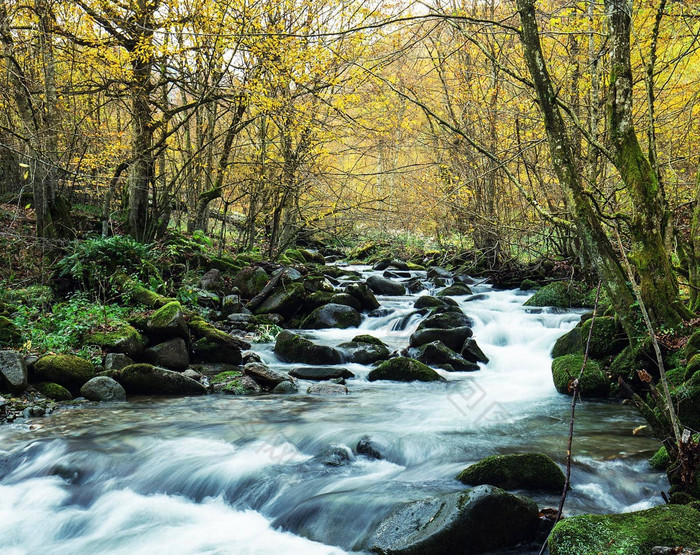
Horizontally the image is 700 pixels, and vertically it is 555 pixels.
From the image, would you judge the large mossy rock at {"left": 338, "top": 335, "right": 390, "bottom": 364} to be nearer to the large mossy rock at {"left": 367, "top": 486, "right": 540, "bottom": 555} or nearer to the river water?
the river water

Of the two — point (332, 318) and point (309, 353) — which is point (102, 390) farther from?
point (332, 318)

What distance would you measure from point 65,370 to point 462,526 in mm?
5775

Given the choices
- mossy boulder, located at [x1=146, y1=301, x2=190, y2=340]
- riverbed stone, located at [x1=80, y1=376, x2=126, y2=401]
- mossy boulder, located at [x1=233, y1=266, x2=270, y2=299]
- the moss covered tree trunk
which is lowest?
riverbed stone, located at [x1=80, y1=376, x2=126, y2=401]

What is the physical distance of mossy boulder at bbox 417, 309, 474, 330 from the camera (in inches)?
438

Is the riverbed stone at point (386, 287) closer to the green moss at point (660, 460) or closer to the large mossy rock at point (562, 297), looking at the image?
the large mossy rock at point (562, 297)

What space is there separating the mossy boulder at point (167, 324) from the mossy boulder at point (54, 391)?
→ 184 centimetres

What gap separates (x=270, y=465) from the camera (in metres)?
5.43

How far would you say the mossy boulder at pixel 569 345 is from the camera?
856cm

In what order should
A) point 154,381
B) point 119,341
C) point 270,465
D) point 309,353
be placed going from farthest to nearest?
point 309,353 → point 119,341 → point 154,381 → point 270,465

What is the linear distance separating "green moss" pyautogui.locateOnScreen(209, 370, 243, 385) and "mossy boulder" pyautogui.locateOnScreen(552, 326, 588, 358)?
198 inches

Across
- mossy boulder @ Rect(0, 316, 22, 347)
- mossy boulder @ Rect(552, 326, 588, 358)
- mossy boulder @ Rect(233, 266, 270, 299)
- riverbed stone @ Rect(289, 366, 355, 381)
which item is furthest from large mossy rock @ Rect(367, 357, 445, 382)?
mossy boulder @ Rect(0, 316, 22, 347)

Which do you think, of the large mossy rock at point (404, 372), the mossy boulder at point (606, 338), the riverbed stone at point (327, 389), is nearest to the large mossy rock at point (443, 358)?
the large mossy rock at point (404, 372)

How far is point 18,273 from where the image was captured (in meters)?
10.9

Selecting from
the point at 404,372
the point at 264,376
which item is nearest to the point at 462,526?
the point at 264,376
